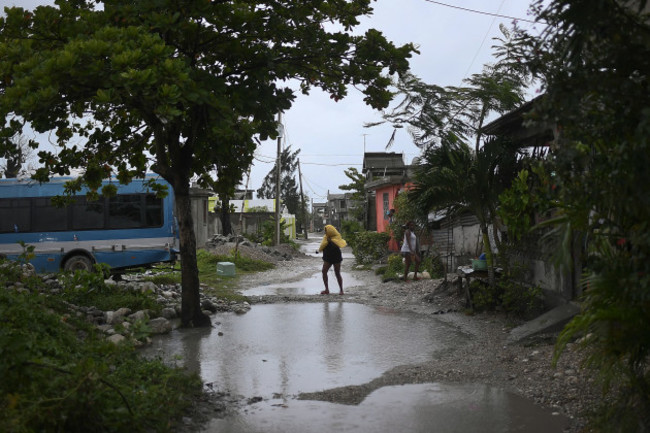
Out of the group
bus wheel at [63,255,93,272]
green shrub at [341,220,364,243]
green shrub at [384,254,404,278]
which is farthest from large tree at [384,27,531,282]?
green shrub at [341,220,364,243]

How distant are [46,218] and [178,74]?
1275 centimetres

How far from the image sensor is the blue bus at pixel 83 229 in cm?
1808

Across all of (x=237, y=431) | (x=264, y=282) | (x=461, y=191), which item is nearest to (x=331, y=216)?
(x=264, y=282)

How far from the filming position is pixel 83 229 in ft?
60.0

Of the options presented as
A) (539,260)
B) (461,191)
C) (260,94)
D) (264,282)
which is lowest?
(264,282)

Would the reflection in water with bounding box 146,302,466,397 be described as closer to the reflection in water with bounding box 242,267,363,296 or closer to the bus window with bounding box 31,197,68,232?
the reflection in water with bounding box 242,267,363,296

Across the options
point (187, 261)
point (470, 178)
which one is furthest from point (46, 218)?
point (470, 178)

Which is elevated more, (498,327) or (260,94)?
(260,94)

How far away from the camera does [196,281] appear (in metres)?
10.6

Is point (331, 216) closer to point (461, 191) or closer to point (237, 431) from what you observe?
point (461, 191)

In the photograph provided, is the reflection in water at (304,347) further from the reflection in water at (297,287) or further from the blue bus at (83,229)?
the blue bus at (83,229)

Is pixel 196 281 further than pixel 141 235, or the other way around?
pixel 141 235

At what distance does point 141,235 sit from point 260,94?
10543 millimetres

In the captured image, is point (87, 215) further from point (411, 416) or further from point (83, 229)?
point (411, 416)
